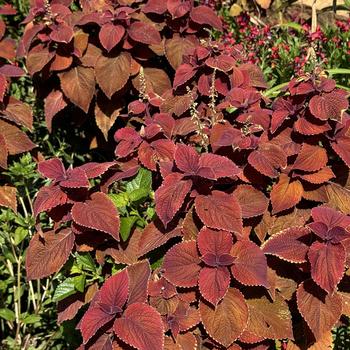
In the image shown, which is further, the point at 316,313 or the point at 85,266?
the point at 85,266

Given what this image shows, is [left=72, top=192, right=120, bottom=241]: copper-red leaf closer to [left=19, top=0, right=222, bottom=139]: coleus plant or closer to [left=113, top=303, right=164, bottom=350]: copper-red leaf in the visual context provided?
[left=113, top=303, right=164, bottom=350]: copper-red leaf

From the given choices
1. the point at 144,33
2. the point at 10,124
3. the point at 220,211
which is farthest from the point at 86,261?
the point at 144,33

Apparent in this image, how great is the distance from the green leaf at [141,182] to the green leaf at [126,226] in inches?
4.8

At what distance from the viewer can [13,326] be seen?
10.3ft

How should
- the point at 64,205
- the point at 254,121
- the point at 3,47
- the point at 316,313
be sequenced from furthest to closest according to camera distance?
the point at 3,47, the point at 254,121, the point at 64,205, the point at 316,313

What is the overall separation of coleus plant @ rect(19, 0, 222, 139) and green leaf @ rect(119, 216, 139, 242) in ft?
2.55

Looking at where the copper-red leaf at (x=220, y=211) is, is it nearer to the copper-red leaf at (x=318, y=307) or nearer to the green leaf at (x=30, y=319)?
the copper-red leaf at (x=318, y=307)

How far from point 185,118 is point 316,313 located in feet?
3.04

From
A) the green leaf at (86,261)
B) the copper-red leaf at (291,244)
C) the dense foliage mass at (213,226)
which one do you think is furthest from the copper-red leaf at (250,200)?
the green leaf at (86,261)

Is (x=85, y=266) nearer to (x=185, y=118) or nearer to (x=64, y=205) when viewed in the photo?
(x=64, y=205)

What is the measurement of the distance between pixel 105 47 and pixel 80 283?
3.81 ft

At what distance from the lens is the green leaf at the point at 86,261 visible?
2.08m

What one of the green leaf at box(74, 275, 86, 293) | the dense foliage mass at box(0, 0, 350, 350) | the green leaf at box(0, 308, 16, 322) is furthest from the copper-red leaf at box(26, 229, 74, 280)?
the green leaf at box(0, 308, 16, 322)

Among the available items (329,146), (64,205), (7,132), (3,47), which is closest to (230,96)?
(329,146)
